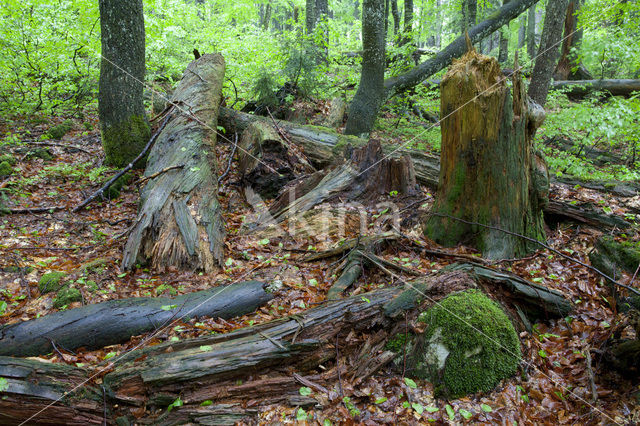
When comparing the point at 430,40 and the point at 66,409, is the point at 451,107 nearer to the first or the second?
the point at 66,409

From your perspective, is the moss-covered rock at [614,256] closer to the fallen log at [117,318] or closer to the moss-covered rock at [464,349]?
the moss-covered rock at [464,349]

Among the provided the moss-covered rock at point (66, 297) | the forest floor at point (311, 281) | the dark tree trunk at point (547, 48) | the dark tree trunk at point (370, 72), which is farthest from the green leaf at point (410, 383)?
the dark tree trunk at point (547, 48)

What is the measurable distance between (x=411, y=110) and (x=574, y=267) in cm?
957

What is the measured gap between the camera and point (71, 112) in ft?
33.2

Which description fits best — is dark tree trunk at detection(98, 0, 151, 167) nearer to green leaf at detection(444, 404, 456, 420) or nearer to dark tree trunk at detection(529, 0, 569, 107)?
green leaf at detection(444, 404, 456, 420)

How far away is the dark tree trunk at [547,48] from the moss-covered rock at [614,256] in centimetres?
604

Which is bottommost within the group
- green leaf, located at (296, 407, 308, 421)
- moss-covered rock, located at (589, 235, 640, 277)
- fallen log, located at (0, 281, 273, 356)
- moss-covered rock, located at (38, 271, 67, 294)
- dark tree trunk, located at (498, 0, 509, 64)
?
green leaf, located at (296, 407, 308, 421)

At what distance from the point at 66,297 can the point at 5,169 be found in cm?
462

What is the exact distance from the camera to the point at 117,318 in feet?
→ 11.2

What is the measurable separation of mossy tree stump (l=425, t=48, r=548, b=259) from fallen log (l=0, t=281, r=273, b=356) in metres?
2.54

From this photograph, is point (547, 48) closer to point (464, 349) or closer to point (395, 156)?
point (395, 156)

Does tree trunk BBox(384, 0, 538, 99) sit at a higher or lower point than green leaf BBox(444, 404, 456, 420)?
higher

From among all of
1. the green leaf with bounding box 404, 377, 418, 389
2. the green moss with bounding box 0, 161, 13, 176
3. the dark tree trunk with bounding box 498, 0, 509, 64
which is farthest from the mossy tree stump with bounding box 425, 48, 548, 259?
the dark tree trunk with bounding box 498, 0, 509, 64

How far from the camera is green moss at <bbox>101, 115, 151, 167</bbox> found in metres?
7.12
